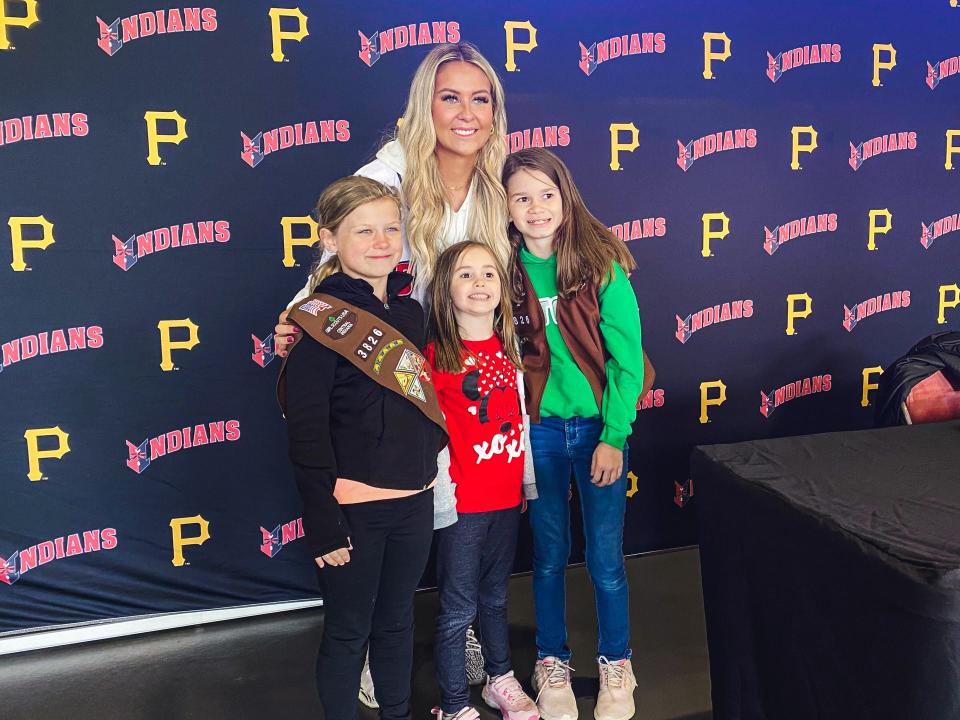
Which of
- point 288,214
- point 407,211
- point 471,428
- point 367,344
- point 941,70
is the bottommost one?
point 471,428

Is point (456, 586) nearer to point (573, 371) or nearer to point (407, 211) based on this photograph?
point (573, 371)

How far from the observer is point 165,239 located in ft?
7.62

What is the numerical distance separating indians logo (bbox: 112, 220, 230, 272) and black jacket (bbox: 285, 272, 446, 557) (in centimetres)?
99

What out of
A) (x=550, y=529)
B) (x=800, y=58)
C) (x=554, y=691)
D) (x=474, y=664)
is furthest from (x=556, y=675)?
(x=800, y=58)

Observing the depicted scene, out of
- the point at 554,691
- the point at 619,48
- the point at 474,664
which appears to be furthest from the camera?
the point at 619,48

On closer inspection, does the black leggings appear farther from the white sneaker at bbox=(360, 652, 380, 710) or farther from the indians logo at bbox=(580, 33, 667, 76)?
the indians logo at bbox=(580, 33, 667, 76)

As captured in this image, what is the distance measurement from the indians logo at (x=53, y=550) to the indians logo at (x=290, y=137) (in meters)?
1.28

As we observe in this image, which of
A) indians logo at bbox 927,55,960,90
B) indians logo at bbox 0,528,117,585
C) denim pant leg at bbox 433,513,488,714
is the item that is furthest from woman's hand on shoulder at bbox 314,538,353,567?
indians logo at bbox 927,55,960,90

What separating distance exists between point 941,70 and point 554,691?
116 inches


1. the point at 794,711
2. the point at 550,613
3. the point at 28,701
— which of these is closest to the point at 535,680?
the point at 550,613

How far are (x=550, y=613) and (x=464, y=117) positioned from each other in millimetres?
1270

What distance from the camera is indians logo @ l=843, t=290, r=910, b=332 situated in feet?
10.2

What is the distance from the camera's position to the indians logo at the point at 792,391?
3.03 meters

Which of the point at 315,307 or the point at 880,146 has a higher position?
the point at 880,146
